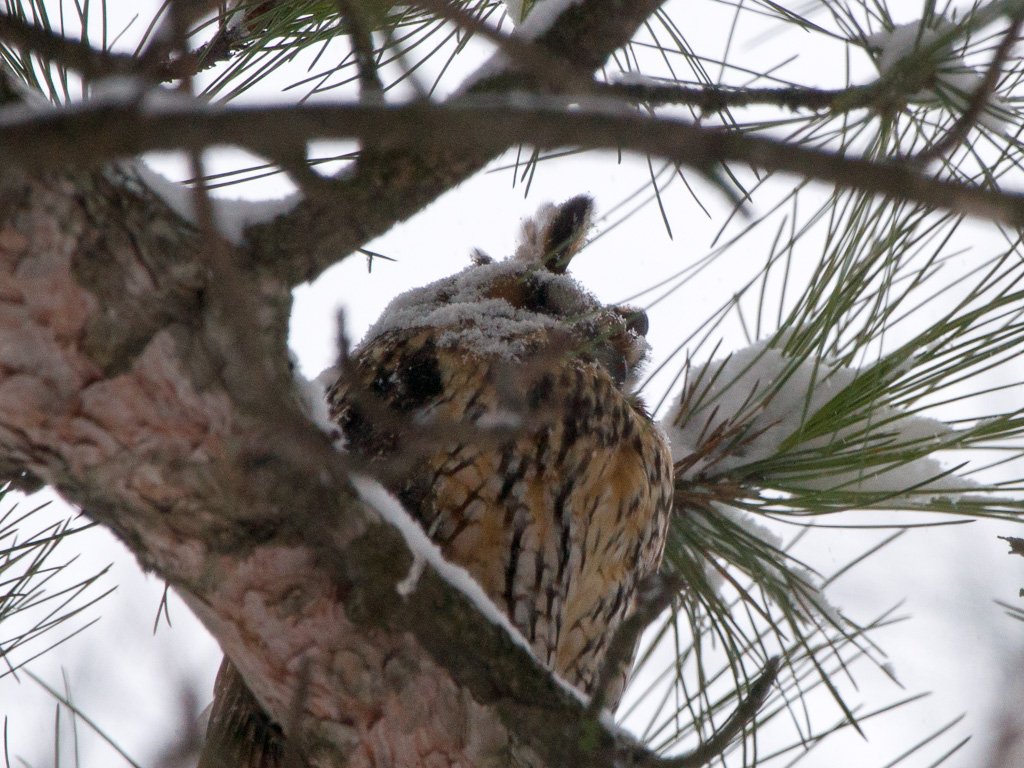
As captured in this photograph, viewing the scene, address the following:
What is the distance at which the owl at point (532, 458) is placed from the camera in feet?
5.24

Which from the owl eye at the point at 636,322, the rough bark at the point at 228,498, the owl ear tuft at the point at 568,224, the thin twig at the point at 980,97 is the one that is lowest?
the rough bark at the point at 228,498

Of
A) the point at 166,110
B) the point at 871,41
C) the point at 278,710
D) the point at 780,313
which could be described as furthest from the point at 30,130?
the point at 780,313

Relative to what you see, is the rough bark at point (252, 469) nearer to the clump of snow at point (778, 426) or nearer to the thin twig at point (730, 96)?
the thin twig at point (730, 96)

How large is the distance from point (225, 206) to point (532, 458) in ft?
2.27

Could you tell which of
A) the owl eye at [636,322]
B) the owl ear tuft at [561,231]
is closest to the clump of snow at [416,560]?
the owl eye at [636,322]

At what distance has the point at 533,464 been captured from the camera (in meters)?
1.63

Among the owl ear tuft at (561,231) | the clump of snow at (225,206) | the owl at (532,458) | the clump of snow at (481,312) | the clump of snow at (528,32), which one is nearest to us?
the clump of snow at (225,206)

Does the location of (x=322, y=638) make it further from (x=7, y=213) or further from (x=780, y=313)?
(x=780, y=313)

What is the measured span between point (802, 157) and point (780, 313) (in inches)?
51.8

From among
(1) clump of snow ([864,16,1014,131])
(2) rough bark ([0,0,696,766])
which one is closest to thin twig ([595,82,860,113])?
(1) clump of snow ([864,16,1014,131])

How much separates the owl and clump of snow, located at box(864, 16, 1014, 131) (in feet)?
1.51

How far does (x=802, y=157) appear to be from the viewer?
63 centimetres

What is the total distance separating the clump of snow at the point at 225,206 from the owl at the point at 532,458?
1.51 ft

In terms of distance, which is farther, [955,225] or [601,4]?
[955,225]
